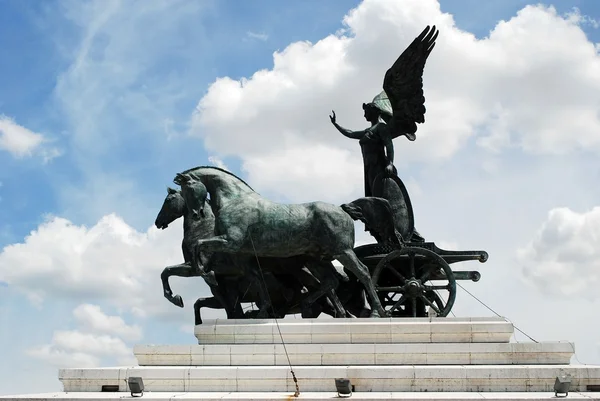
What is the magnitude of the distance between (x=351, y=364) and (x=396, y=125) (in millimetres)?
6319

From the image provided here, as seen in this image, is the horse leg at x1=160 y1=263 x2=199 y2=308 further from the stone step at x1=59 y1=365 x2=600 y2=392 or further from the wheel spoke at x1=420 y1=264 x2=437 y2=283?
the wheel spoke at x1=420 y1=264 x2=437 y2=283

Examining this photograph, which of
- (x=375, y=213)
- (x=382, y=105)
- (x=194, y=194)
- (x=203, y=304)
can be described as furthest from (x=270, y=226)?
(x=382, y=105)

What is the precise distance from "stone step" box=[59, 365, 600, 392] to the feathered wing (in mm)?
6411

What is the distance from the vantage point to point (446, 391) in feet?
43.2

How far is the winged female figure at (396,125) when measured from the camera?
17.2 meters

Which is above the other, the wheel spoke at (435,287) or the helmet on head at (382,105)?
the helmet on head at (382,105)

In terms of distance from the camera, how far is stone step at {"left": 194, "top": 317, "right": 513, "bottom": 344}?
14477 mm

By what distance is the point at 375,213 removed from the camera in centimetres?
1617

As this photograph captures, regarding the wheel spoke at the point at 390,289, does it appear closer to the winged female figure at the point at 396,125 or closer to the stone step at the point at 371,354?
the winged female figure at the point at 396,125

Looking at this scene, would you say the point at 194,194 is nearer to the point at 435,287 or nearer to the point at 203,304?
the point at 203,304

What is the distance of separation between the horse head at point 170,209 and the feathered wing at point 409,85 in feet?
16.9

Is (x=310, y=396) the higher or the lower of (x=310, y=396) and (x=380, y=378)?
the lower

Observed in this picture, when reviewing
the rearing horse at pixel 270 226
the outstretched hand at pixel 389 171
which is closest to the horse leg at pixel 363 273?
the rearing horse at pixel 270 226

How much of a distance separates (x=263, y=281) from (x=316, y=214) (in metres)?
1.75
